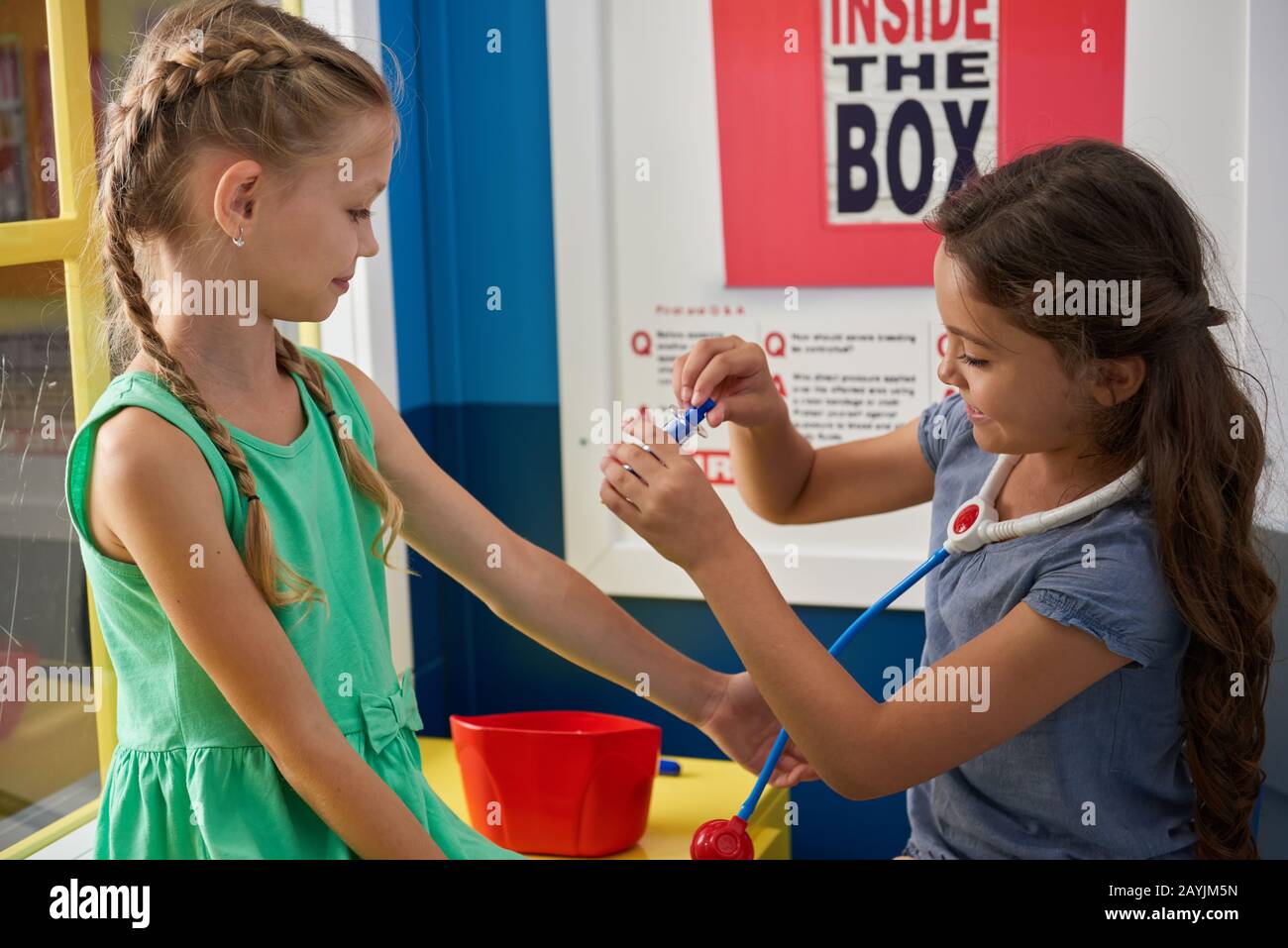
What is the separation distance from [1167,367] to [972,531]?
190 millimetres

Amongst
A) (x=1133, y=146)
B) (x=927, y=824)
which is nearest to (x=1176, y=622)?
(x=927, y=824)

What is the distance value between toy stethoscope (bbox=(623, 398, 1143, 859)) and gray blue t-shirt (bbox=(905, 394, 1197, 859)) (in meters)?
0.02

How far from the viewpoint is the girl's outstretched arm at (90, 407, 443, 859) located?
0.91 metres

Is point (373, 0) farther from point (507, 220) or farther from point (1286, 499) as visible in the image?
point (1286, 499)

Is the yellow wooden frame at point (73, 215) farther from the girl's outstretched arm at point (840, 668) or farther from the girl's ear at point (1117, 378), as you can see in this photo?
the girl's ear at point (1117, 378)

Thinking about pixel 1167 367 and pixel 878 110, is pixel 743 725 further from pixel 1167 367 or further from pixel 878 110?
pixel 878 110

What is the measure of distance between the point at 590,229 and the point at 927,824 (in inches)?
36.0

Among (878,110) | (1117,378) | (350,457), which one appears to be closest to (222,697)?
(350,457)

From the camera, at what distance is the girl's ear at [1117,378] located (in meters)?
1.03

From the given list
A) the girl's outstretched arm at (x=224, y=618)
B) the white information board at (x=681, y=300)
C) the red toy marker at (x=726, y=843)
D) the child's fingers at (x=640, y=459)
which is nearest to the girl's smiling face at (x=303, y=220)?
the girl's outstretched arm at (x=224, y=618)

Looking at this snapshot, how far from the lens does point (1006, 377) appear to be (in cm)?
103

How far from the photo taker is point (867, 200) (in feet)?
5.57

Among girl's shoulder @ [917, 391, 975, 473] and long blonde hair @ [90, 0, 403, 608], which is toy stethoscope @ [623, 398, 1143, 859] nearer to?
girl's shoulder @ [917, 391, 975, 473]

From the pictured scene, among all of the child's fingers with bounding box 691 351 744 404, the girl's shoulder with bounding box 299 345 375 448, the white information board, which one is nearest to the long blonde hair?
the girl's shoulder with bounding box 299 345 375 448
